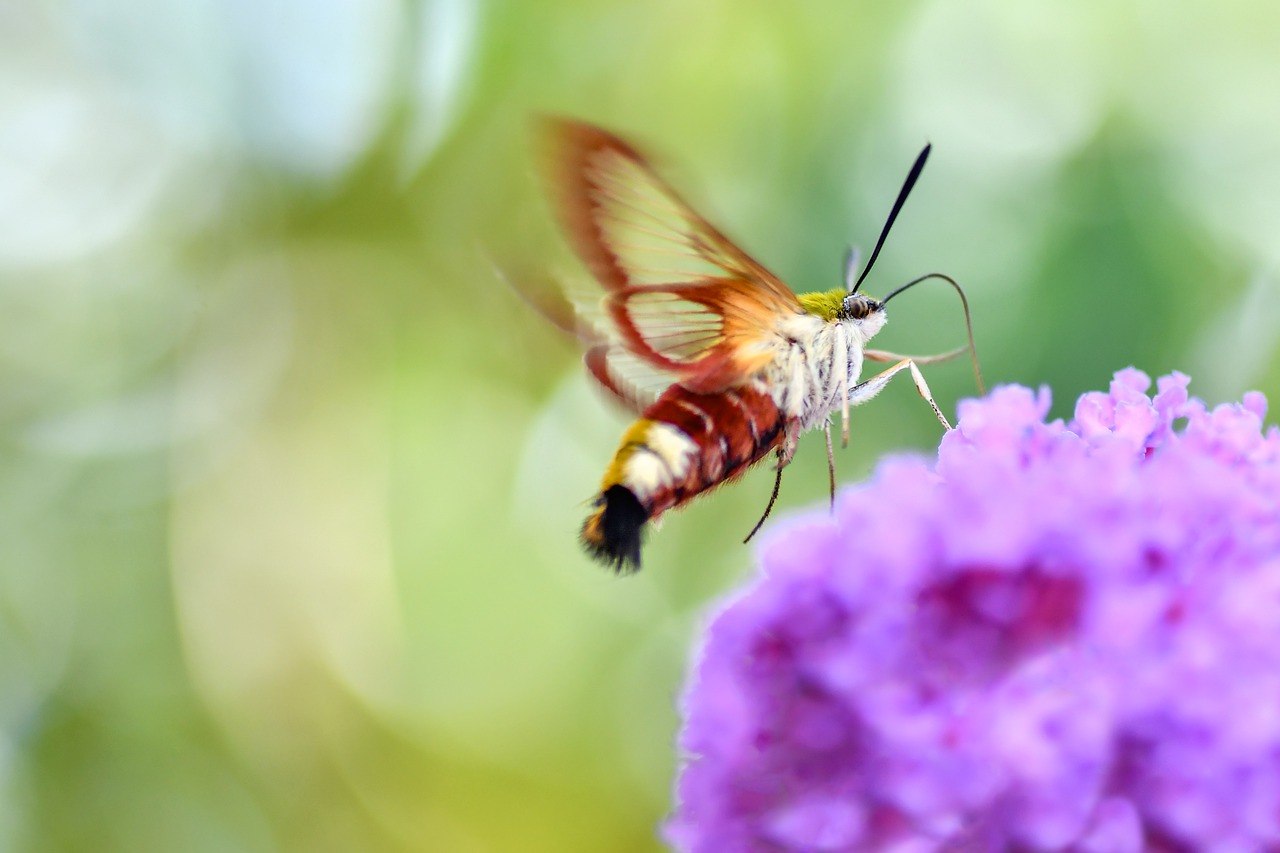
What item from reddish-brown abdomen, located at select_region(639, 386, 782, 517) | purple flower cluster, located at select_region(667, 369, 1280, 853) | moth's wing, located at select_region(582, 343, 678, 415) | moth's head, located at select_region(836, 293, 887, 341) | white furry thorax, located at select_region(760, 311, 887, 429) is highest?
moth's head, located at select_region(836, 293, 887, 341)

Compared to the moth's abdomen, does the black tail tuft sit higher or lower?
lower

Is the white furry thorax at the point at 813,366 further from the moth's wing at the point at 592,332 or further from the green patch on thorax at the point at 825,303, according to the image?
the moth's wing at the point at 592,332

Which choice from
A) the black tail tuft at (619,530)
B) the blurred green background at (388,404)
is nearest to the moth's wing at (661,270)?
the black tail tuft at (619,530)

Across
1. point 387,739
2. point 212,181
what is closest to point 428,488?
point 387,739

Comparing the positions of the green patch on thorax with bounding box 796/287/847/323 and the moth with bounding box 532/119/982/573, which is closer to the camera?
the moth with bounding box 532/119/982/573

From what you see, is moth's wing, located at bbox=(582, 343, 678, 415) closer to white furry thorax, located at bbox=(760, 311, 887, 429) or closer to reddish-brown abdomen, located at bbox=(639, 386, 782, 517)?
reddish-brown abdomen, located at bbox=(639, 386, 782, 517)

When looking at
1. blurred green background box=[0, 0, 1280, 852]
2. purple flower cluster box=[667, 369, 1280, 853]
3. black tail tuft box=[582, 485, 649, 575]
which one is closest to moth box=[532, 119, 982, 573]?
black tail tuft box=[582, 485, 649, 575]

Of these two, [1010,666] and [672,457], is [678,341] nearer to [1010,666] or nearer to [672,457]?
[672,457]
